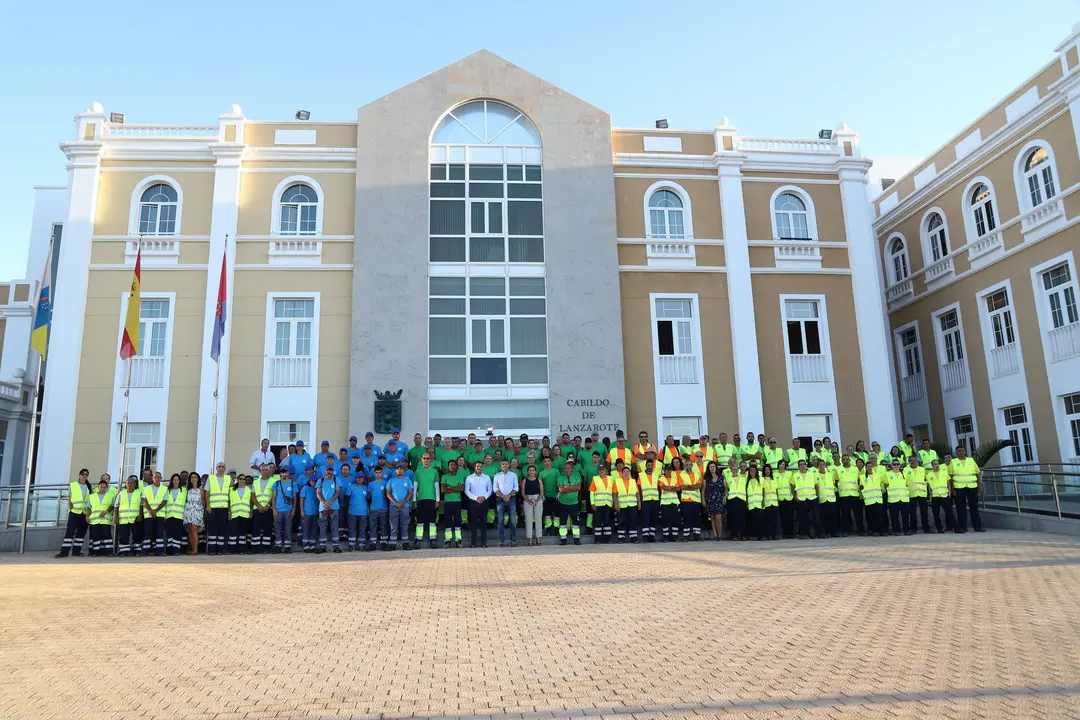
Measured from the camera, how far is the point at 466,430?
21.5 m

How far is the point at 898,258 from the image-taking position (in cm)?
2847

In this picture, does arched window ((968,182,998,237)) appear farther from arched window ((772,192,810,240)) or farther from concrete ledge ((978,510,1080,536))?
concrete ledge ((978,510,1080,536))

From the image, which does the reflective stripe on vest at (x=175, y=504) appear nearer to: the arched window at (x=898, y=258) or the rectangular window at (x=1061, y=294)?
the rectangular window at (x=1061, y=294)

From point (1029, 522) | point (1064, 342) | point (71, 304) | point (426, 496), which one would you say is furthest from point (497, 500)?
point (1064, 342)

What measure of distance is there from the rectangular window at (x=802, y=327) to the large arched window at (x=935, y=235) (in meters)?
5.42

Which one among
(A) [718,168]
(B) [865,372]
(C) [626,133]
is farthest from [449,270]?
(B) [865,372]

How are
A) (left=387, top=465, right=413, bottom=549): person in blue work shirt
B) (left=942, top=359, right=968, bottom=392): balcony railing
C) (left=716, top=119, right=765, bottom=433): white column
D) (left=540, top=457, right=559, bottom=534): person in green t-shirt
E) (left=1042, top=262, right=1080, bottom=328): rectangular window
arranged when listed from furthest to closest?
(left=942, top=359, right=968, bottom=392): balcony railing < (left=716, top=119, right=765, bottom=433): white column < (left=1042, top=262, right=1080, bottom=328): rectangular window < (left=540, top=457, right=559, bottom=534): person in green t-shirt < (left=387, top=465, right=413, bottom=549): person in blue work shirt

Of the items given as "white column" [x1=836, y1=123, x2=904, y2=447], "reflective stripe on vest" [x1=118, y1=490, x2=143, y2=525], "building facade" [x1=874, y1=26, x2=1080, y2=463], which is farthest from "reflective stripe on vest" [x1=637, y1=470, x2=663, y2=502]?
"building facade" [x1=874, y1=26, x2=1080, y2=463]

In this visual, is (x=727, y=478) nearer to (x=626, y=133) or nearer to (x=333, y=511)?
(x=333, y=511)

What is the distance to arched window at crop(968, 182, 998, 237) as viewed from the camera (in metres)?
23.6

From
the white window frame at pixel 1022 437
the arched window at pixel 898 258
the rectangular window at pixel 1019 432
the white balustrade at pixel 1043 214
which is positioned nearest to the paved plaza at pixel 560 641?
the white window frame at pixel 1022 437

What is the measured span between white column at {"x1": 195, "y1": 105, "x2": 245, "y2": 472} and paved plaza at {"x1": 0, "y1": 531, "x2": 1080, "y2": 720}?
9.51 metres

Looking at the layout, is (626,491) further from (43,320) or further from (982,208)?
(982,208)

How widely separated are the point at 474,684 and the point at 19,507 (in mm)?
15272
